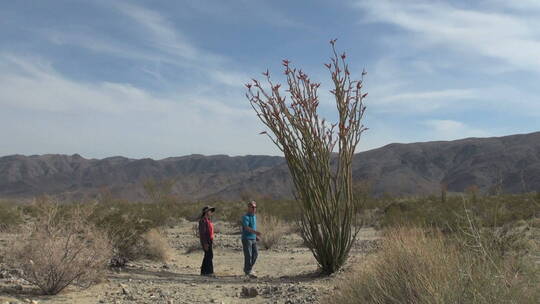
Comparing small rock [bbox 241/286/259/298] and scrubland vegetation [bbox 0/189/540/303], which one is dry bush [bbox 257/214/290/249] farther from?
small rock [bbox 241/286/259/298]

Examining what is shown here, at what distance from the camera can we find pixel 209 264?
11234mm

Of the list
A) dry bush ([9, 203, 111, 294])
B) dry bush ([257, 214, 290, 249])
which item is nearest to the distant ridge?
dry bush ([257, 214, 290, 249])

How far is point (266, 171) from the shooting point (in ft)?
384

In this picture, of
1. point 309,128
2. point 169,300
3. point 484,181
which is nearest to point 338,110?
point 309,128

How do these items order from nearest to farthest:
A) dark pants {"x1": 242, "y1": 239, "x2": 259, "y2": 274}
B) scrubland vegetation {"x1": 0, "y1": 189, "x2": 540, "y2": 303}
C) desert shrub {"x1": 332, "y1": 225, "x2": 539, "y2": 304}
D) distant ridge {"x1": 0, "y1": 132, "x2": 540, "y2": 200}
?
desert shrub {"x1": 332, "y1": 225, "x2": 539, "y2": 304}
scrubland vegetation {"x1": 0, "y1": 189, "x2": 540, "y2": 303}
dark pants {"x1": 242, "y1": 239, "x2": 259, "y2": 274}
distant ridge {"x1": 0, "y1": 132, "x2": 540, "y2": 200}

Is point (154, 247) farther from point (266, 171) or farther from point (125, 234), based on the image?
point (266, 171)

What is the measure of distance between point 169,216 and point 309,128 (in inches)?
724

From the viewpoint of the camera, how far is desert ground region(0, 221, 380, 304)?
26.8 feet

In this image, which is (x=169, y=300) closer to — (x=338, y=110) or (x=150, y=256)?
(x=338, y=110)

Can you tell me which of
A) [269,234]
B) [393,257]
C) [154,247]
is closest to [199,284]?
[154,247]

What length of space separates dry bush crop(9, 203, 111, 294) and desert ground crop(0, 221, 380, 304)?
0.72 ft

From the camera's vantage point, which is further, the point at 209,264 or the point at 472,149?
the point at 472,149

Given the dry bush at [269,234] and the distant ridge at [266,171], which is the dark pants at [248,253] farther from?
the distant ridge at [266,171]

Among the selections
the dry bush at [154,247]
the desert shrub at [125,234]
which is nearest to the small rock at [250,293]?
the desert shrub at [125,234]
